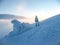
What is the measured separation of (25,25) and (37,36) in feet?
2.38

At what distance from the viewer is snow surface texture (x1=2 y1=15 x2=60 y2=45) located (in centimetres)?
594

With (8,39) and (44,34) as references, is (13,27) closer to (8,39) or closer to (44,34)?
(8,39)

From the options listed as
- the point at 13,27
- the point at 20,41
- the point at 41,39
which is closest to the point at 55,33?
the point at 41,39

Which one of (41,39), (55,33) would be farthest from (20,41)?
(55,33)

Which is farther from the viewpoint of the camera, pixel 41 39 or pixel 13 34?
pixel 13 34

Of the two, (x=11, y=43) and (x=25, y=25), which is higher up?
(x=25, y=25)

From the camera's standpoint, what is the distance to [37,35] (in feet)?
20.2

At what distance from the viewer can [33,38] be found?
605 centimetres

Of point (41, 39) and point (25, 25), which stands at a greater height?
point (25, 25)

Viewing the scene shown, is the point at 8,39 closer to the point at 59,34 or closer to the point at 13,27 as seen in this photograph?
the point at 13,27

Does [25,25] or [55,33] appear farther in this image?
[25,25]

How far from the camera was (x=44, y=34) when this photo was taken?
20.0 feet

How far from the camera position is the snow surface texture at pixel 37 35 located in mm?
5938

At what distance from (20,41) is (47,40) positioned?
0.90 metres
